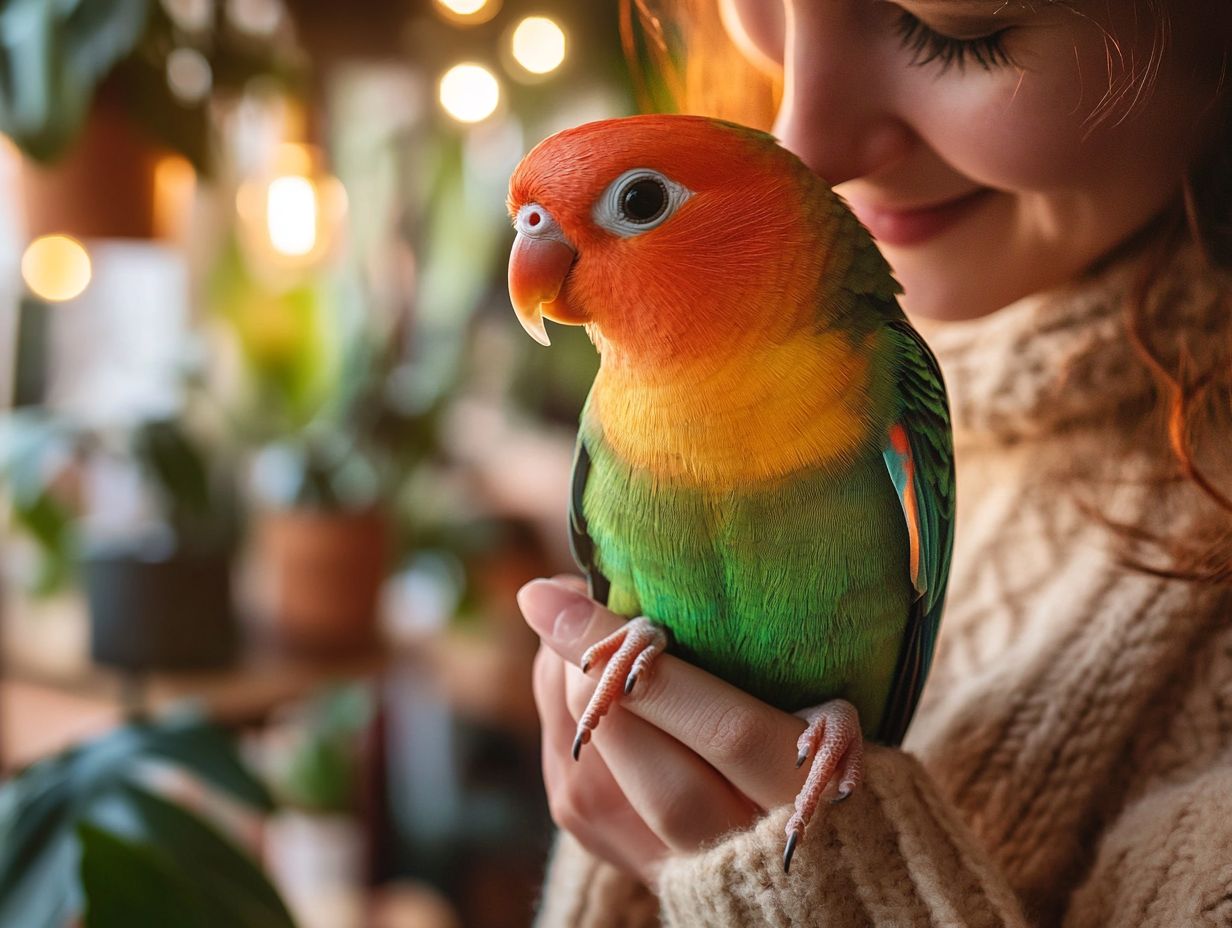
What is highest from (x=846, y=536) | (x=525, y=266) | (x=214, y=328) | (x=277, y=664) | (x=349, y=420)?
(x=525, y=266)

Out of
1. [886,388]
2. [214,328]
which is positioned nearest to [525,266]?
[886,388]

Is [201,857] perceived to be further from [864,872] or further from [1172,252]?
[1172,252]

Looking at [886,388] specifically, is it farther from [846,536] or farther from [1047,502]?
[1047,502]

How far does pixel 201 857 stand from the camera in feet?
2.85

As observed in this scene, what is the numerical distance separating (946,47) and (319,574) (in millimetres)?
1281

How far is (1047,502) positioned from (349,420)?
121 centimetres

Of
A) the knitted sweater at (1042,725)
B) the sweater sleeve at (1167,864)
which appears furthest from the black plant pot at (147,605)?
the sweater sleeve at (1167,864)

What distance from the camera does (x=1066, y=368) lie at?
2.02 ft

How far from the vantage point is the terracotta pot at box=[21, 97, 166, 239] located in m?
1.19

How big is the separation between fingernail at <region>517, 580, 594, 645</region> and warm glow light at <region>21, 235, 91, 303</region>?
101 cm

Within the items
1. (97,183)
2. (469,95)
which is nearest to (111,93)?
(97,183)

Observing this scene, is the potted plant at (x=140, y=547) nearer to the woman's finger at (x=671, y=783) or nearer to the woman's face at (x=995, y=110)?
the woman's finger at (x=671, y=783)

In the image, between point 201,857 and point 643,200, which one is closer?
point 643,200

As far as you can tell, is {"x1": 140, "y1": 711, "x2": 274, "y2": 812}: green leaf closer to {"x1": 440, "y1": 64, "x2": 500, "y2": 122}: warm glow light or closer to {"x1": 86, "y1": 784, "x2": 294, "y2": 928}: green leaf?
{"x1": 86, "y1": 784, "x2": 294, "y2": 928}: green leaf
